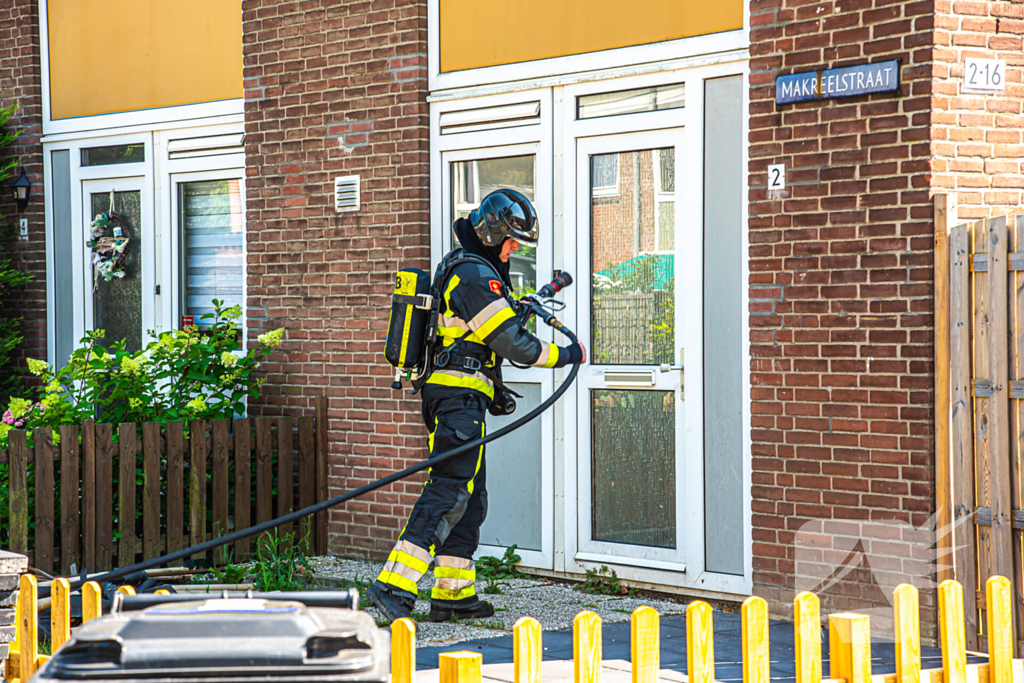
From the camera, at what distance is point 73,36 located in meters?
10.1

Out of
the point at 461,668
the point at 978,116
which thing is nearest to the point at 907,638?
the point at 461,668

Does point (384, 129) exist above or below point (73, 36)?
below

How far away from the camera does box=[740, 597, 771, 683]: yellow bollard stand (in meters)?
2.85

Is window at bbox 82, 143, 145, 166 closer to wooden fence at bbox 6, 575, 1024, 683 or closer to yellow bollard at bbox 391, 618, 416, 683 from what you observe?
wooden fence at bbox 6, 575, 1024, 683

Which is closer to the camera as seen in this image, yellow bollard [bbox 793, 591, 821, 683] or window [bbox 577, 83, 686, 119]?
yellow bollard [bbox 793, 591, 821, 683]

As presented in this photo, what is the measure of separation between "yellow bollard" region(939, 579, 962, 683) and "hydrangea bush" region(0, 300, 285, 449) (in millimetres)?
5870

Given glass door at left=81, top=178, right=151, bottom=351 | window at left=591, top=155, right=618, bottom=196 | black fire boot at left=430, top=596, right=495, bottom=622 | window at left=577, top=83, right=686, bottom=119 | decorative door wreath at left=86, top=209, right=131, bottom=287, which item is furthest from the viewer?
decorative door wreath at left=86, top=209, right=131, bottom=287

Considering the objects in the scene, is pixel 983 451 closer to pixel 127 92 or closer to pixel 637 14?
pixel 637 14

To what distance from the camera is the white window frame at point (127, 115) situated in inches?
352

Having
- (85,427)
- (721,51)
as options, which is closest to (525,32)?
(721,51)

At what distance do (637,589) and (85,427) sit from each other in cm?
356

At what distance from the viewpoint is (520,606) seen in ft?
A: 21.3

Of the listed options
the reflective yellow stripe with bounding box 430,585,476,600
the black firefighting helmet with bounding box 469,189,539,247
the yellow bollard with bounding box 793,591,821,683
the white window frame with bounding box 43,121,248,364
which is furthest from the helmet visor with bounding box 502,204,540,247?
the white window frame with bounding box 43,121,248,364

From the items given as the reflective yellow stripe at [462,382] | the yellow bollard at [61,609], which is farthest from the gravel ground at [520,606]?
the yellow bollard at [61,609]
